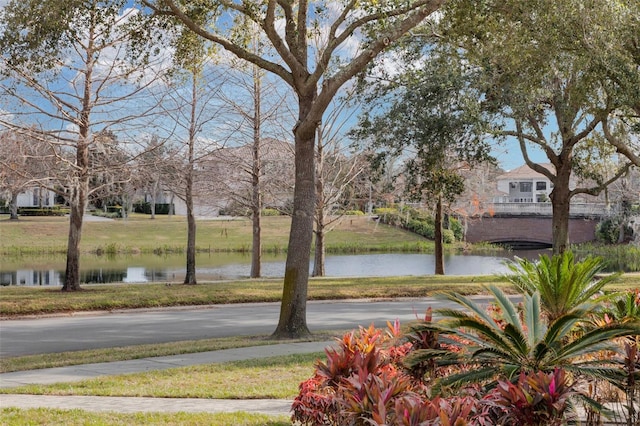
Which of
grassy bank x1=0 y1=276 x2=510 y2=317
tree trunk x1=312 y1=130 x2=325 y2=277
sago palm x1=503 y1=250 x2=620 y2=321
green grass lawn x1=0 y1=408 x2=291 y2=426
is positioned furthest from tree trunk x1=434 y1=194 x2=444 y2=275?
green grass lawn x1=0 y1=408 x2=291 y2=426

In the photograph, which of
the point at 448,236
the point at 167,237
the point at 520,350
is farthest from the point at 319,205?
the point at 448,236

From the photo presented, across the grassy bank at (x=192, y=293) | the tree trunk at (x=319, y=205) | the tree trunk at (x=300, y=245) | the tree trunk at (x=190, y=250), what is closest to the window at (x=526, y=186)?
the tree trunk at (x=319, y=205)

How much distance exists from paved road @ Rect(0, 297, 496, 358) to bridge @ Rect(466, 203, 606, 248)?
4301cm

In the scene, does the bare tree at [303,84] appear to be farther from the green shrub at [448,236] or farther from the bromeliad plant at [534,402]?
the green shrub at [448,236]

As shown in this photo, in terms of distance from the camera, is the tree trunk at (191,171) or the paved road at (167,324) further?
the tree trunk at (191,171)

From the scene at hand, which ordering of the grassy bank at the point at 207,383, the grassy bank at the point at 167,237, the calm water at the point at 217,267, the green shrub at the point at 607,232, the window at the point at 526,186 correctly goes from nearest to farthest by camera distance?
the grassy bank at the point at 207,383 < the calm water at the point at 217,267 < the grassy bank at the point at 167,237 < the green shrub at the point at 607,232 < the window at the point at 526,186

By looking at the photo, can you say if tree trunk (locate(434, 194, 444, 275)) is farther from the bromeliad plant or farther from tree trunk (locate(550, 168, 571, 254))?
the bromeliad plant

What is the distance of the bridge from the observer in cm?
6450

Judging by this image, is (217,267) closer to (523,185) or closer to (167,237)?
(167,237)

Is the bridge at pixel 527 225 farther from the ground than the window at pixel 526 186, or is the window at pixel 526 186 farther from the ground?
the window at pixel 526 186

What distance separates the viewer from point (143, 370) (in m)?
11.7

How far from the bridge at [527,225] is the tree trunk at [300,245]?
49.5 meters

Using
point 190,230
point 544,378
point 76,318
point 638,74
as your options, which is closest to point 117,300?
point 76,318

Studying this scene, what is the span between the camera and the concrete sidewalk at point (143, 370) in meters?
8.73
